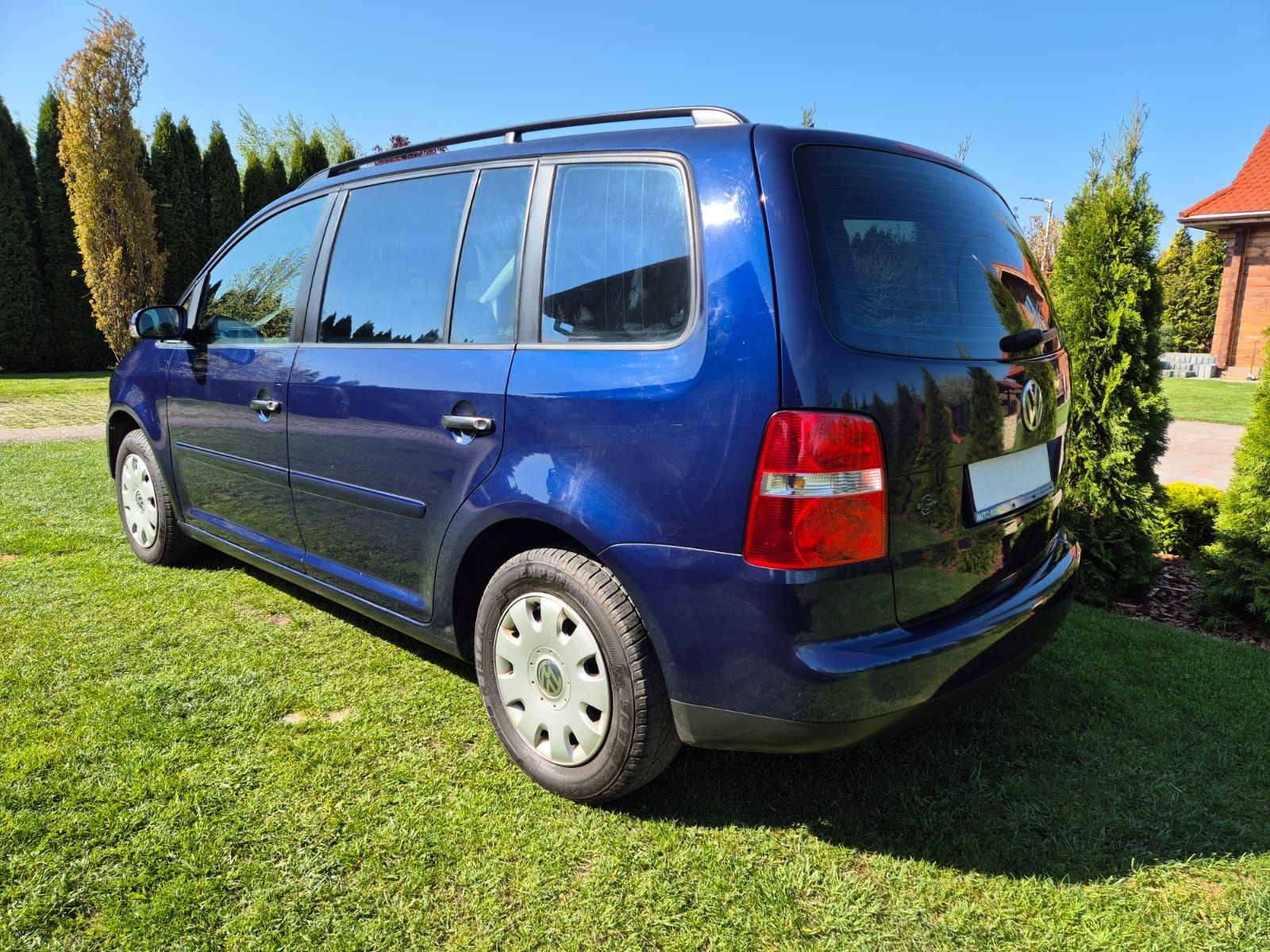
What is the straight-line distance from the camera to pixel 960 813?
2.32m

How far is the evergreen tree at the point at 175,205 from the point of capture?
53.4ft

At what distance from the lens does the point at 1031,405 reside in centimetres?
235

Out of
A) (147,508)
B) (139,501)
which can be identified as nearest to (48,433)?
(139,501)

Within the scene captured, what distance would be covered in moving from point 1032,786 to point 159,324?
4108 mm

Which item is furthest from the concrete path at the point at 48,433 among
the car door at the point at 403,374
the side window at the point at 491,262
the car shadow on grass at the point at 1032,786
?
the car shadow on grass at the point at 1032,786

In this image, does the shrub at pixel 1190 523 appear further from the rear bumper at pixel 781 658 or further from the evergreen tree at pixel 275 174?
the evergreen tree at pixel 275 174

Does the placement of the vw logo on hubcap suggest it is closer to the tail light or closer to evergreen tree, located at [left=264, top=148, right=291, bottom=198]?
the tail light

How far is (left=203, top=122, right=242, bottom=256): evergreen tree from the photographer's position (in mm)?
17062

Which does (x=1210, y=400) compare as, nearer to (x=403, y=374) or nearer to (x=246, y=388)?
(x=403, y=374)

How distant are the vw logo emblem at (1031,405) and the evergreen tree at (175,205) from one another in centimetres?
1736

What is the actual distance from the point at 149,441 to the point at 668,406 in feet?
11.1

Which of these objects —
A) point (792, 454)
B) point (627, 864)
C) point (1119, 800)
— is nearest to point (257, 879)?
point (627, 864)

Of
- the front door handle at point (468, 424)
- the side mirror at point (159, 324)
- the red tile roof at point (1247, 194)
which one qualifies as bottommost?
the front door handle at point (468, 424)

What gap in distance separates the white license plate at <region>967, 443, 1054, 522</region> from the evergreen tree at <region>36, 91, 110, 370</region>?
17357 mm
